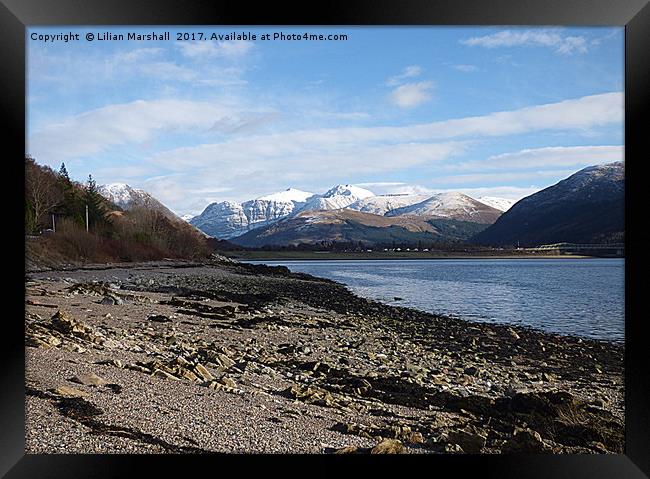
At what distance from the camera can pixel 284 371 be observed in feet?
13.6

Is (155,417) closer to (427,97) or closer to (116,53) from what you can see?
(116,53)

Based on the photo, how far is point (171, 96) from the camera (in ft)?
13.8

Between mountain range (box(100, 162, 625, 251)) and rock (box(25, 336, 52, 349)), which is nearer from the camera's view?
rock (box(25, 336, 52, 349))

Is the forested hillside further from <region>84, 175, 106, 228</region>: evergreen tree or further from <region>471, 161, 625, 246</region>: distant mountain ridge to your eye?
<region>471, 161, 625, 246</region>: distant mountain ridge

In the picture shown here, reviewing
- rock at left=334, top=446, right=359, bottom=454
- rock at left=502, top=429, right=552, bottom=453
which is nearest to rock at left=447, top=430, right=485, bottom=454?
rock at left=502, top=429, right=552, bottom=453

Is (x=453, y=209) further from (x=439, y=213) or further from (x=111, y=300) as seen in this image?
(x=111, y=300)

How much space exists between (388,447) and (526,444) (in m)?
1.11

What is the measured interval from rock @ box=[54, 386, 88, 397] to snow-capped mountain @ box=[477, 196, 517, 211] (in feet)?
11.1

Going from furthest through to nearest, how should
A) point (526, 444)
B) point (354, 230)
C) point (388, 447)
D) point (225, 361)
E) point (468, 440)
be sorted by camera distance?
point (354, 230)
point (225, 361)
point (526, 444)
point (468, 440)
point (388, 447)

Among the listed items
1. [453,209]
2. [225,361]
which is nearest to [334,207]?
[453,209]

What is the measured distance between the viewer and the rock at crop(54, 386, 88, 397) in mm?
3329

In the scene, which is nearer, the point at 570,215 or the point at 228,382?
the point at 228,382

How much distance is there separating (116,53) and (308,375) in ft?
10.2

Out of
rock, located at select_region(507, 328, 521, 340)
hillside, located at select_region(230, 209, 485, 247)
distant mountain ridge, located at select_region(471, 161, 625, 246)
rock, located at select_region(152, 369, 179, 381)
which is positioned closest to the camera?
rock, located at select_region(152, 369, 179, 381)
